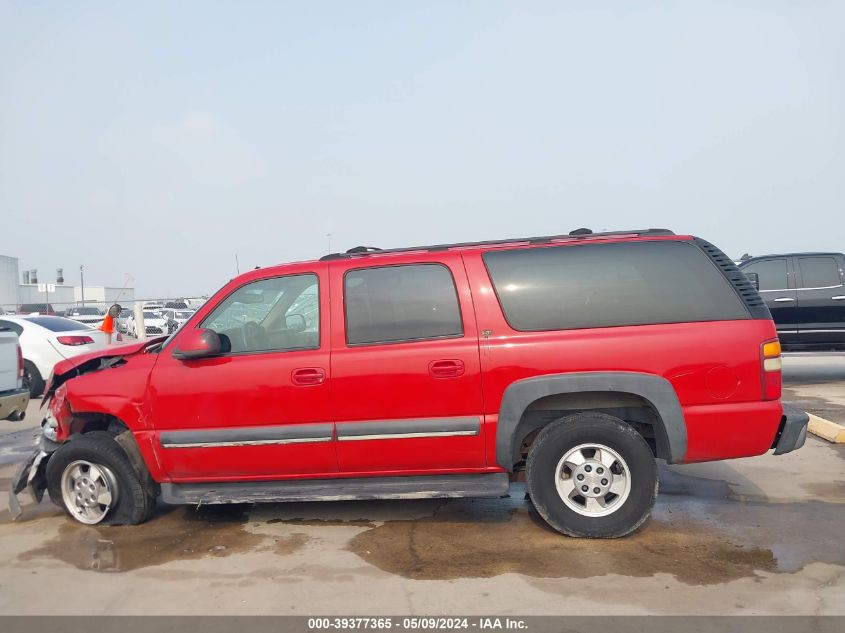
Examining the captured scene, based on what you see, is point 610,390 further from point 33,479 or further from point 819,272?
point 819,272

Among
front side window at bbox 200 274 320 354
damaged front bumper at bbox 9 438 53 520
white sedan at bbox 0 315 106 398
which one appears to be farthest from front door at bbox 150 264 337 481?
white sedan at bbox 0 315 106 398

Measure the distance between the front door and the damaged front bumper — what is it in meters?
1.08

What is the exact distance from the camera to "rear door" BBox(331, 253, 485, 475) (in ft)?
14.2

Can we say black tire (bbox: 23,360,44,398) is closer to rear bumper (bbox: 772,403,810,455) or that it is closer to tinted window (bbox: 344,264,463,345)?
tinted window (bbox: 344,264,463,345)

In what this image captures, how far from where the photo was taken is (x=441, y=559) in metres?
4.09

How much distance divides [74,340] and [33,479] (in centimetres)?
738

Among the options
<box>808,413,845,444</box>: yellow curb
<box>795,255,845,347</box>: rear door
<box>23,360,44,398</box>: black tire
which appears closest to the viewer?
<box>808,413,845,444</box>: yellow curb

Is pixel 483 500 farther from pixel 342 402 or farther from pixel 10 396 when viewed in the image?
pixel 10 396

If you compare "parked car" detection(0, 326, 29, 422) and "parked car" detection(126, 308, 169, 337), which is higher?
"parked car" detection(126, 308, 169, 337)

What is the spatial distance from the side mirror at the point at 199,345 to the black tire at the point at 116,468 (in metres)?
0.88

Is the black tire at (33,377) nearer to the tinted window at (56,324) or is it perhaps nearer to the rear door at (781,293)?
the tinted window at (56,324)

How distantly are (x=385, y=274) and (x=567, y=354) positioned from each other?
1.32 metres

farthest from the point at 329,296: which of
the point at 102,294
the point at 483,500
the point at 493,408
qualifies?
the point at 102,294

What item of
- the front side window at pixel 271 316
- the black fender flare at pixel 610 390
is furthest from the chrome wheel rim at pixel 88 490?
the black fender flare at pixel 610 390
